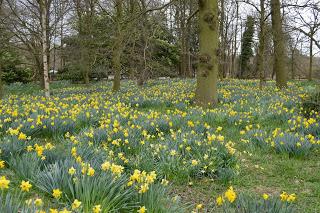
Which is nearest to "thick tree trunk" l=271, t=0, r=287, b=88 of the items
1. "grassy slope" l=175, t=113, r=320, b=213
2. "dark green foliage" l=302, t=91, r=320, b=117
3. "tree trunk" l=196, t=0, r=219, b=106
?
"tree trunk" l=196, t=0, r=219, b=106

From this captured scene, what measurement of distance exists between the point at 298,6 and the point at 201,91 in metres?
5.79

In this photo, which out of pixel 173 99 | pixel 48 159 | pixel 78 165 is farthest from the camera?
pixel 173 99

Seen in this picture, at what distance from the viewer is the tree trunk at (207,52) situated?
27.9 ft

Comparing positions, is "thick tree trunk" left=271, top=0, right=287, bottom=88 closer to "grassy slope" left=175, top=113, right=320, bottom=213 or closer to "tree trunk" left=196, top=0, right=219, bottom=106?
"tree trunk" left=196, top=0, right=219, bottom=106

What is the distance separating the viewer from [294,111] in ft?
25.4

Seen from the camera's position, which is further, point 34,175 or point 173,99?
point 173,99

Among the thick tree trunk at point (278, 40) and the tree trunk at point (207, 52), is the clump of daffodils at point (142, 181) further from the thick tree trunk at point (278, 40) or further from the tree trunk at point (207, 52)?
the thick tree trunk at point (278, 40)

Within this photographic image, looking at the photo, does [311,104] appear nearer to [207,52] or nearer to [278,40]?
[207,52]

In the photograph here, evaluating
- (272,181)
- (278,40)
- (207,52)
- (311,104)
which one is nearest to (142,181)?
(272,181)

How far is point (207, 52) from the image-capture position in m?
8.60

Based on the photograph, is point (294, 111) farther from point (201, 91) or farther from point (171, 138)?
point (171, 138)

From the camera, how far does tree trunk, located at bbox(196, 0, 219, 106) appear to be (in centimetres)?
851

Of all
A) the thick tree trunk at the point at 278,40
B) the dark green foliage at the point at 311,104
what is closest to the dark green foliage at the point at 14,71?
the thick tree trunk at the point at 278,40

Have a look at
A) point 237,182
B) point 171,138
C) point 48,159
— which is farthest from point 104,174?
point 171,138
